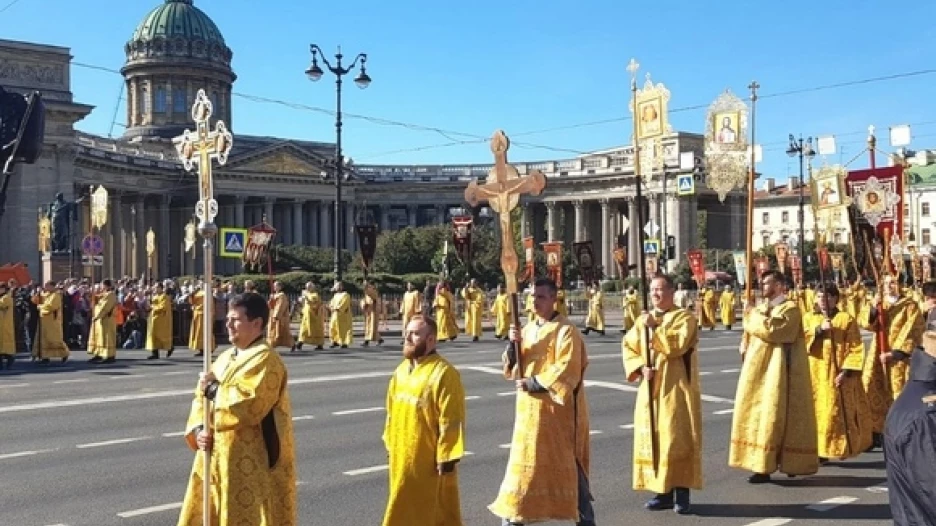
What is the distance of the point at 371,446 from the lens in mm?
11609

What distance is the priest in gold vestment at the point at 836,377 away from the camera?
1076 centimetres

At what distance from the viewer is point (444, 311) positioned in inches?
1241

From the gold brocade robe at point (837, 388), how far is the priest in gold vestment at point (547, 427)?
155 inches

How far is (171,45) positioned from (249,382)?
94.0m

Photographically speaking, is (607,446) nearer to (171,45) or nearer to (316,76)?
(316,76)

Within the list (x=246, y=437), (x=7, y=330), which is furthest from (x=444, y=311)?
(x=246, y=437)

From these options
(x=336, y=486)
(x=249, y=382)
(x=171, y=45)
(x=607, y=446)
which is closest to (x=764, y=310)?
(x=607, y=446)

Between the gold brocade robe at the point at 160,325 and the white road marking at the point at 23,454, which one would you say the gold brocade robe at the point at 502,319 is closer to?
the gold brocade robe at the point at 160,325

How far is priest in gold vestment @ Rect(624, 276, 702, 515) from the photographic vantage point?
855 centimetres

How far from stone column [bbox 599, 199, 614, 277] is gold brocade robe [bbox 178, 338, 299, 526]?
87199 mm

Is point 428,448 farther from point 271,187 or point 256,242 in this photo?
point 271,187

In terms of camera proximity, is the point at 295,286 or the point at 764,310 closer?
the point at 764,310

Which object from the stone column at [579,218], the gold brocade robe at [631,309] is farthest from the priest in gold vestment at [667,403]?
the stone column at [579,218]

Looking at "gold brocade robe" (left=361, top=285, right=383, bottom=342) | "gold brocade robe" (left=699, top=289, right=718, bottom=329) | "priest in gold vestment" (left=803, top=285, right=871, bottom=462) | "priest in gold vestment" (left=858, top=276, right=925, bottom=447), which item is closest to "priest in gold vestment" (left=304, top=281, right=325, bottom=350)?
"gold brocade robe" (left=361, top=285, right=383, bottom=342)
